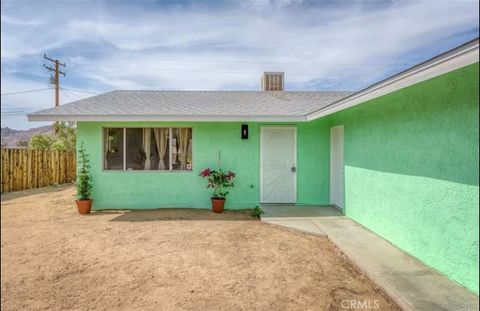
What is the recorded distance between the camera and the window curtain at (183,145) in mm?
8008

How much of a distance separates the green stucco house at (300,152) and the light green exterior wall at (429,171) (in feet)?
0.06

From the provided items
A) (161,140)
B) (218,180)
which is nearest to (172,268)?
(218,180)

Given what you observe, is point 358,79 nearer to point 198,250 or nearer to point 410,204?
point 410,204

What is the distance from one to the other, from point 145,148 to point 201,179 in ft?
5.74

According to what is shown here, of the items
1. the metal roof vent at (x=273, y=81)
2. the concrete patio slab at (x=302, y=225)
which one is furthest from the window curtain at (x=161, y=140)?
the metal roof vent at (x=273, y=81)

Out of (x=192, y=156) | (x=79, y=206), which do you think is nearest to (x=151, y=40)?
(x=192, y=156)

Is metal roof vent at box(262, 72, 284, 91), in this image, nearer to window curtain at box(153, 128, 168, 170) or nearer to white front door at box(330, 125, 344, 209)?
white front door at box(330, 125, 344, 209)

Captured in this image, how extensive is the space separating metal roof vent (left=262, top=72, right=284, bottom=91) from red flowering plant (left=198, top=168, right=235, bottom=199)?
5008 millimetres

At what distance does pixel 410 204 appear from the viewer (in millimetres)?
4484

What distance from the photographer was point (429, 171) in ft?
13.3

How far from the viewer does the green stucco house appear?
391 centimetres

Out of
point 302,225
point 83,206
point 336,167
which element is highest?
point 336,167

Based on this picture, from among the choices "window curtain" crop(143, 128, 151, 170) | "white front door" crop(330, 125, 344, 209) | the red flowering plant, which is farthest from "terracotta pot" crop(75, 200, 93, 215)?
"white front door" crop(330, 125, 344, 209)

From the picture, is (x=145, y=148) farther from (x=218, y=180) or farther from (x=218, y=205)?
(x=218, y=205)
